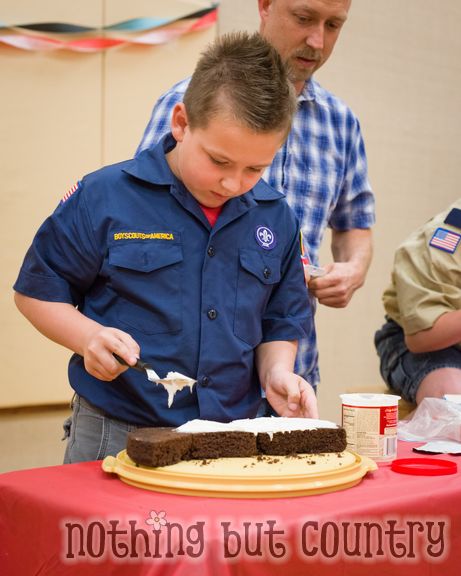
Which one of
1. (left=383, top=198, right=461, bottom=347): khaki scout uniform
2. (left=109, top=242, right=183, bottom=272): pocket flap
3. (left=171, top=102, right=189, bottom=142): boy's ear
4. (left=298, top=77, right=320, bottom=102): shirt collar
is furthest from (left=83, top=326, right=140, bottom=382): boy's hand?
(left=383, top=198, right=461, bottom=347): khaki scout uniform

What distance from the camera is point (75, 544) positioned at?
109 centimetres

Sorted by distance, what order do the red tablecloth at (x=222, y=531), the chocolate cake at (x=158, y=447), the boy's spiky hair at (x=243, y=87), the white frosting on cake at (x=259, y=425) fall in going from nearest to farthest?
the red tablecloth at (x=222, y=531) → the chocolate cake at (x=158, y=447) → the white frosting on cake at (x=259, y=425) → the boy's spiky hair at (x=243, y=87)

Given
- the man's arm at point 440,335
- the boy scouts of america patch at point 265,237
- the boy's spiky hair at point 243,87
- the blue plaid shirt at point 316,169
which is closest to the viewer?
the boy's spiky hair at point 243,87

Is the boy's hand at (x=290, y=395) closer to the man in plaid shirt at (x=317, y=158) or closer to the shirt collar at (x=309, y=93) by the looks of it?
the man in plaid shirt at (x=317, y=158)

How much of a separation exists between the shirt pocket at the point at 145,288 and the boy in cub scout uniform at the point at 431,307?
1.32 meters

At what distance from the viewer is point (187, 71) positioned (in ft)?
11.6

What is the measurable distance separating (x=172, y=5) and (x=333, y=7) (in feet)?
5.04

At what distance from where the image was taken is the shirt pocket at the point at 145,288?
1.56m

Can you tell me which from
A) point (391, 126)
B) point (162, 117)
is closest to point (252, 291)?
point (162, 117)

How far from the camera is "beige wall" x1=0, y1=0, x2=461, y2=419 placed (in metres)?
3.25

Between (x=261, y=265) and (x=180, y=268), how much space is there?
180mm

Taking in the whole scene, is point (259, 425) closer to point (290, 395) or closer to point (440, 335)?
point (290, 395)

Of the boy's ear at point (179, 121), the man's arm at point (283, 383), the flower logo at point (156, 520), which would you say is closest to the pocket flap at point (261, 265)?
the man's arm at point (283, 383)

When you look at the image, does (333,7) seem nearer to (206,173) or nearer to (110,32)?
(206,173)
